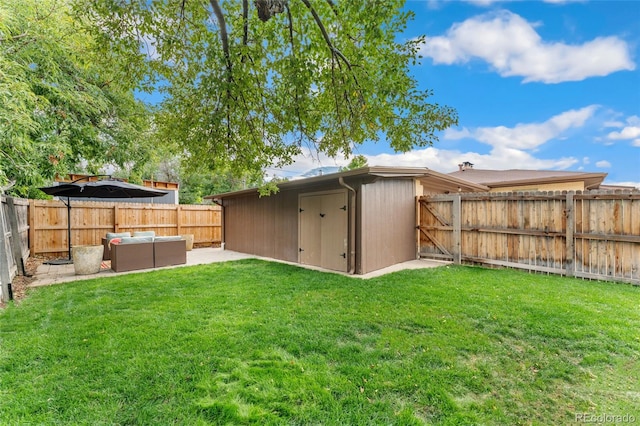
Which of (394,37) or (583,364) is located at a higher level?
(394,37)

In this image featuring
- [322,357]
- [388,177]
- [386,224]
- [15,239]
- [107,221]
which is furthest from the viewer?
[107,221]

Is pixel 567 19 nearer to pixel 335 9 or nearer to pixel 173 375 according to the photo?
pixel 335 9

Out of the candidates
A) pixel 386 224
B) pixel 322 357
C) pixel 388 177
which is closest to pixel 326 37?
pixel 388 177

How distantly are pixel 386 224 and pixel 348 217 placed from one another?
40.8 inches

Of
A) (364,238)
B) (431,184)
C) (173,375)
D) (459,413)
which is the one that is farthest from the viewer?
(431,184)

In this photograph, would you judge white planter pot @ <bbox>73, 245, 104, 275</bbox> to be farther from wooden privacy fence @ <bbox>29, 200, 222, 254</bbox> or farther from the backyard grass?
wooden privacy fence @ <bbox>29, 200, 222, 254</bbox>

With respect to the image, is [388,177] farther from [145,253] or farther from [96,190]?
[96,190]

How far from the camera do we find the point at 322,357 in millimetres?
2395

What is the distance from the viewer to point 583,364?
228 cm

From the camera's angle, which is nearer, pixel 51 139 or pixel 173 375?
Answer: pixel 173 375

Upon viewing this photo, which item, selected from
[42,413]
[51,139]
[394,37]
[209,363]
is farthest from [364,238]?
[51,139]

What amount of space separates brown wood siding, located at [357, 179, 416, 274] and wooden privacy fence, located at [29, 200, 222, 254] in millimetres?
7667

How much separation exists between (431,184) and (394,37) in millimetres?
5450

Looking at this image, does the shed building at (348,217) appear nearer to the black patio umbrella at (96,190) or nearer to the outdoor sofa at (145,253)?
the outdoor sofa at (145,253)
